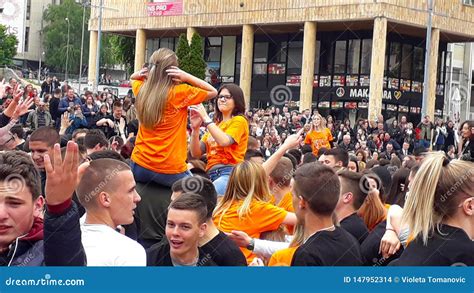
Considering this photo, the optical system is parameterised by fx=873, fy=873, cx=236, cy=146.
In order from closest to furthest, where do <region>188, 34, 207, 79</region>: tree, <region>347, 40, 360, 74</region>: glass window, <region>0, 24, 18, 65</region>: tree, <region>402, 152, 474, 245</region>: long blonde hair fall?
<region>402, 152, 474, 245</region>: long blonde hair
<region>188, 34, 207, 79</region>: tree
<region>347, 40, 360, 74</region>: glass window
<region>0, 24, 18, 65</region>: tree

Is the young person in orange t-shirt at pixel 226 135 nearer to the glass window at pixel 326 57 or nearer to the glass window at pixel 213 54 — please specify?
the glass window at pixel 326 57

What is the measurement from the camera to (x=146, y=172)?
25.9 ft

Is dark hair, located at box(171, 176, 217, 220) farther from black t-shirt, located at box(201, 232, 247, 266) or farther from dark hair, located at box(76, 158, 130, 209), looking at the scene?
dark hair, located at box(76, 158, 130, 209)

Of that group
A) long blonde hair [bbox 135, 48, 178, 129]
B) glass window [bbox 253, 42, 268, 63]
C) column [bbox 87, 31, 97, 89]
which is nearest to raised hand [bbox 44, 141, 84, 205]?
long blonde hair [bbox 135, 48, 178, 129]

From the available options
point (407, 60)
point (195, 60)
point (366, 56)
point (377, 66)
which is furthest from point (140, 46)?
point (377, 66)

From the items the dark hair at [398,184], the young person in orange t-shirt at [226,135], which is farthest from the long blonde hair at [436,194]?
the young person in orange t-shirt at [226,135]

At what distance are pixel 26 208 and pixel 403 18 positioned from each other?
43166 mm

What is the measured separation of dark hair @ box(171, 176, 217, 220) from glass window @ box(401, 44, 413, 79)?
45.4 metres

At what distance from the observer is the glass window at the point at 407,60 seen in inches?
2016

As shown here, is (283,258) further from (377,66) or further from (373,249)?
(377,66)

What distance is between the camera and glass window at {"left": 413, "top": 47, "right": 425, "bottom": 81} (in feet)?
171

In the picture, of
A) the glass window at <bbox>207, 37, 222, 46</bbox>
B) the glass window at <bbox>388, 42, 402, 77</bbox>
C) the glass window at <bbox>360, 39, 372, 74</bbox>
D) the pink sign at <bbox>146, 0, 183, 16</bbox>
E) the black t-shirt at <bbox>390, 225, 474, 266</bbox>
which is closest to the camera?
the black t-shirt at <bbox>390, 225, 474, 266</bbox>

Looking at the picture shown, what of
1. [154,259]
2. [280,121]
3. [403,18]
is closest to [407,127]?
[280,121]
